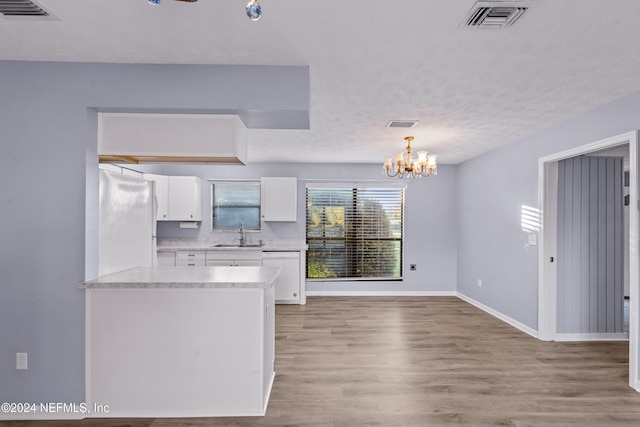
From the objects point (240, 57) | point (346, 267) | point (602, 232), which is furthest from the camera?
point (346, 267)

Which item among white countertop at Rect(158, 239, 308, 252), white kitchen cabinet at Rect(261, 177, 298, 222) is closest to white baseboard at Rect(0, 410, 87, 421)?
white countertop at Rect(158, 239, 308, 252)

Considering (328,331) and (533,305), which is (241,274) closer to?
(328,331)

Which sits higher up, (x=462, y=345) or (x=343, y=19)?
(x=343, y=19)

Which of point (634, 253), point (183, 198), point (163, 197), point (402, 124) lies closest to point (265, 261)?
point (183, 198)

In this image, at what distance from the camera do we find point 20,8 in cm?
183

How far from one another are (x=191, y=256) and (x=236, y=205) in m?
1.18

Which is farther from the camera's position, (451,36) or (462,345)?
(462,345)

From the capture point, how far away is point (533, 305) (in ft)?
13.7

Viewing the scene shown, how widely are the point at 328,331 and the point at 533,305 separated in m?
2.35

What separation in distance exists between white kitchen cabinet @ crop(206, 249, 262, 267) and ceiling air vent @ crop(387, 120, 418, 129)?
2.82 meters

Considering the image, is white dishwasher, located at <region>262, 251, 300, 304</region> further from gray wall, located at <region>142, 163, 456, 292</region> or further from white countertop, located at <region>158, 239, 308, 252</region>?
gray wall, located at <region>142, 163, 456, 292</region>

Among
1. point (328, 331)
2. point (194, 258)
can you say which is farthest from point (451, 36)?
point (194, 258)

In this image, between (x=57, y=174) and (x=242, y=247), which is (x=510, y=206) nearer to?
(x=242, y=247)

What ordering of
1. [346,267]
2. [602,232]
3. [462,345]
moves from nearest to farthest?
[462,345], [602,232], [346,267]
